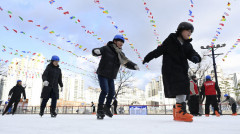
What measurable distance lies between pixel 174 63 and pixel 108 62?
1.39m

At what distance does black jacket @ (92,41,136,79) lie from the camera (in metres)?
3.79

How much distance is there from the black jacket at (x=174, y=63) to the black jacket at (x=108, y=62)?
87 centimetres

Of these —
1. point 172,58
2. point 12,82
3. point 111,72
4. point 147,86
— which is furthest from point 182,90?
point 147,86

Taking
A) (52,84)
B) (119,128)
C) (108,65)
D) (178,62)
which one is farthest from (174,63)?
(52,84)

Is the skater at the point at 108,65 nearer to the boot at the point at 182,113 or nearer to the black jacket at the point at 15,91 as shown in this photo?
the boot at the point at 182,113

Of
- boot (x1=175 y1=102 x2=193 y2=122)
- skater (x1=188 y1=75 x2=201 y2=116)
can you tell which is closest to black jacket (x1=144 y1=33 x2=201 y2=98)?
boot (x1=175 y1=102 x2=193 y2=122)

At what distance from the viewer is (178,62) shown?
3.08m

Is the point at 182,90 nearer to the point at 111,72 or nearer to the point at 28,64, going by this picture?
the point at 111,72

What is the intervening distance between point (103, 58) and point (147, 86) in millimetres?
130861

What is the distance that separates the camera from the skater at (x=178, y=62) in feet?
9.64

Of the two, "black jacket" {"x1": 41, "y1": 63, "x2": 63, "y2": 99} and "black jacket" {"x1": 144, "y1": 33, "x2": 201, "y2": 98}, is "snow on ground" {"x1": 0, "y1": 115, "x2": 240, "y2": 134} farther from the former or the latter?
"black jacket" {"x1": 41, "y1": 63, "x2": 63, "y2": 99}

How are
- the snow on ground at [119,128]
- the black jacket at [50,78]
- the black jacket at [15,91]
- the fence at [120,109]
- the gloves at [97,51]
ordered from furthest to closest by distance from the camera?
the fence at [120,109] < the black jacket at [15,91] < the black jacket at [50,78] < the gloves at [97,51] < the snow on ground at [119,128]

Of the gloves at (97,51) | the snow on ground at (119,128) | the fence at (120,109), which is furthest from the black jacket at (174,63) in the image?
the fence at (120,109)

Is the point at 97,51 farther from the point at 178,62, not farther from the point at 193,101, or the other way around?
the point at 193,101
